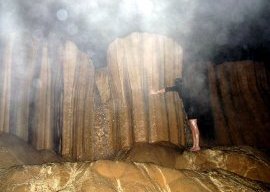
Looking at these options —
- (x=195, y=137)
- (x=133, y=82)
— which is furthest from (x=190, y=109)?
(x=133, y=82)

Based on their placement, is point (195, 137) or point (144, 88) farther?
point (144, 88)

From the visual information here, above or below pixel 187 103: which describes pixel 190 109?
below

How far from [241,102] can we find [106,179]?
593cm

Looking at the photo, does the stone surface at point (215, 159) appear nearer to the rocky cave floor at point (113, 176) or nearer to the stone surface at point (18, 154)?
the rocky cave floor at point (113, 176)

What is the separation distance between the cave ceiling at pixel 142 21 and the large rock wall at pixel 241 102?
29.4 inches

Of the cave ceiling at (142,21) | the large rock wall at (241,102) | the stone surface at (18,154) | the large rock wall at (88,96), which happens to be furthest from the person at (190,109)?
the stone surface at (18,154)

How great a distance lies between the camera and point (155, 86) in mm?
8281

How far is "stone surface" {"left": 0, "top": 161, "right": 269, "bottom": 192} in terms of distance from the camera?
185 inches

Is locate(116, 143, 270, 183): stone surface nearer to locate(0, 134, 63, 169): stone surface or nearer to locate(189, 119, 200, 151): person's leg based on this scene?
locate(189, 119, 200, 151): person's leg

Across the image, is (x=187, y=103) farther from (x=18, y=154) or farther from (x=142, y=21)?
(x=18, y=154)

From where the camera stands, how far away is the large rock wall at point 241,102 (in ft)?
29.5

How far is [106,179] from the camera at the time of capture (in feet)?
15.7

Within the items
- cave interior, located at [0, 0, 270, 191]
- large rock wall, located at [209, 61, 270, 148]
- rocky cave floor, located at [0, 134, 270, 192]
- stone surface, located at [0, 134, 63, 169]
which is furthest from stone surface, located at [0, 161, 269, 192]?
large rock wall, located at [209, 61, 270, 148]

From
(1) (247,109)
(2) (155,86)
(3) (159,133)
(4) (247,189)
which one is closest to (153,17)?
(2) (155,86)
